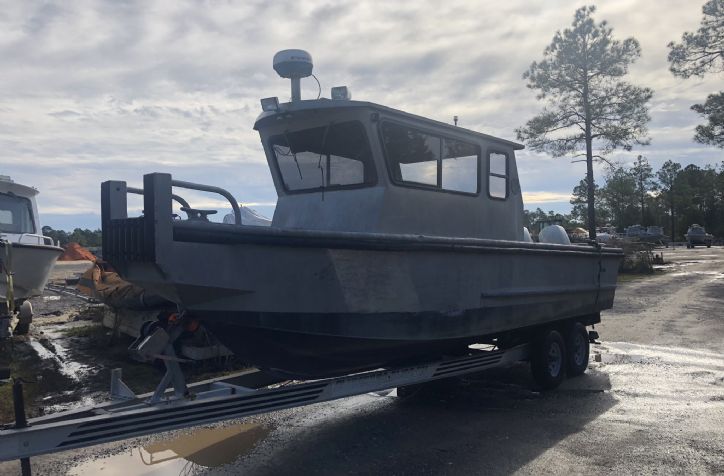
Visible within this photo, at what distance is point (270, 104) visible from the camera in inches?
222

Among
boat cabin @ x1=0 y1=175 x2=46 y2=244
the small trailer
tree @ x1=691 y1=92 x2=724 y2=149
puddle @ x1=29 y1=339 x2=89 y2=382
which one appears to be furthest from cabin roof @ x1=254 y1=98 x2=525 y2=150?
tree @ x1=691 y1=92 x2=724 y2=149

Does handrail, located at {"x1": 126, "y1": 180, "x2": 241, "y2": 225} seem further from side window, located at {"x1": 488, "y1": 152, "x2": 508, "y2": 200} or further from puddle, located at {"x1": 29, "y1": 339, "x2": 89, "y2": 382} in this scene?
puddle, located at {"x1": 29, "y1": 339, "x2": 89, "y2": 382}

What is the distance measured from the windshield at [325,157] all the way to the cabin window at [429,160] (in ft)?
0.80

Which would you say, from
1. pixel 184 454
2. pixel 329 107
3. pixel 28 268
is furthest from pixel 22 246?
pixel 329 107

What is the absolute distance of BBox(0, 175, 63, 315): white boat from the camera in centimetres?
965

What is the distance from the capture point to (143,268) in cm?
405

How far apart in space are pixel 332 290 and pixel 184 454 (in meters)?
1.84

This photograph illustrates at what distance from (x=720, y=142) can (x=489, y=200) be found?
61.4 ft

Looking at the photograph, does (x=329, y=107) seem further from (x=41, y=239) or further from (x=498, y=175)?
(x=41, y=239)

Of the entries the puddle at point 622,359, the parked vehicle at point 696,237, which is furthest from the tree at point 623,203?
the puddle at point 622,359

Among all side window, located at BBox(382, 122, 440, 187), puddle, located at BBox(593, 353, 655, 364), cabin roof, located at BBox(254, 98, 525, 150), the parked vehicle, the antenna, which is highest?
the antenna

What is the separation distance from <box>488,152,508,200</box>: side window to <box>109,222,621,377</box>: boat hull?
33.4 inches

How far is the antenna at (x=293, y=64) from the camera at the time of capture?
5.41 m

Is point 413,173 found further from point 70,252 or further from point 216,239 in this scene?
point 70,252
